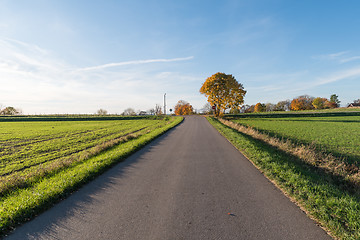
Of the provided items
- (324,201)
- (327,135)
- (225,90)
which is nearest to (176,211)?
(324,201)

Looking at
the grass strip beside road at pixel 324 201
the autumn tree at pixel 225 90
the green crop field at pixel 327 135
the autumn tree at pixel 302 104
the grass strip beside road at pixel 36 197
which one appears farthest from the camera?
the autumn tree at pixel 302 104

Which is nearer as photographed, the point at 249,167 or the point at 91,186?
the point at 91,186

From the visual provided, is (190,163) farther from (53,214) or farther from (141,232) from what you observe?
(53,214)

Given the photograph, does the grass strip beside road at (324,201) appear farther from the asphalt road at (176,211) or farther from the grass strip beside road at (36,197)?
the grass strip beside road at (36,197)

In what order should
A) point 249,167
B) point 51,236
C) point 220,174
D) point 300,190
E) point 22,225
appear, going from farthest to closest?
point 249,167
point 220,174
point 300,190
point 22,225
point 51,236

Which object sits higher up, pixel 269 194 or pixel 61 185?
pixel 61 185

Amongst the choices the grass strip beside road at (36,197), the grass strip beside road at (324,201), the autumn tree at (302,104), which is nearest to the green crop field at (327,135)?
the grass strip beside road at (324,201)

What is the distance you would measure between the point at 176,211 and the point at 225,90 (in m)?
46.1

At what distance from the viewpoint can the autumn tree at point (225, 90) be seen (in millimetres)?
45969

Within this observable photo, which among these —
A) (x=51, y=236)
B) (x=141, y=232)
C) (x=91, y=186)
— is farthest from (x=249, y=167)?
(x=51, y=236)

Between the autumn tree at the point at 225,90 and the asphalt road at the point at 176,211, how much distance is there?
42399 millimetres

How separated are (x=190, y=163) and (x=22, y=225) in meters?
5.89

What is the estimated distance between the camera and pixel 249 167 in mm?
7012

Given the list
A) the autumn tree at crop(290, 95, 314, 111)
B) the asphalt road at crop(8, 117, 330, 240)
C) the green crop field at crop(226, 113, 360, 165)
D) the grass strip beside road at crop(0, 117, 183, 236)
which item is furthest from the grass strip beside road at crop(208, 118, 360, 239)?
the autumn tree at crop(290, 95, 314, 111)
